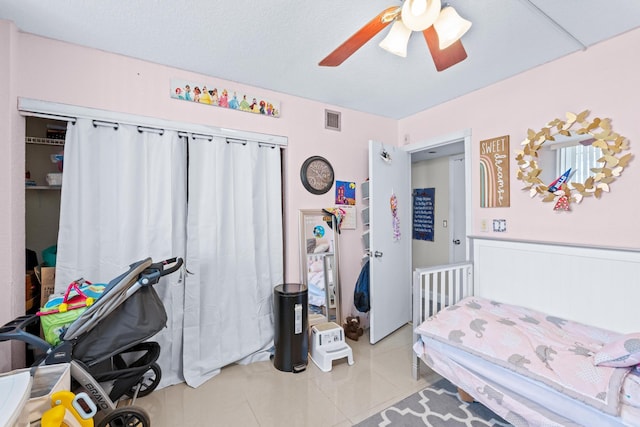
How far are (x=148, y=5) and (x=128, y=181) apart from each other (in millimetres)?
1120

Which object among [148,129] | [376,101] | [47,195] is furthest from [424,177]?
[47,195]

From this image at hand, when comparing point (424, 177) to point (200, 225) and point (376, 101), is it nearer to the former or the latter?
point (376, 101)

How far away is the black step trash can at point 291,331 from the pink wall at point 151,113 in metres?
0.40

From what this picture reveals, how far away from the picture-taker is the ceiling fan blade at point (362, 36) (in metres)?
1.18

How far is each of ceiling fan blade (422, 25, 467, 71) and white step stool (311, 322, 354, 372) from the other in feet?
7.13

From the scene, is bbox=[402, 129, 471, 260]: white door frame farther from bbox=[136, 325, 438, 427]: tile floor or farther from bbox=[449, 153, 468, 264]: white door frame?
bbox=[136, 325, 438, 427]: tile floor

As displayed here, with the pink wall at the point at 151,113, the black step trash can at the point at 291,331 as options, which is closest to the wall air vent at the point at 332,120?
the pink wall at the point at 151,113

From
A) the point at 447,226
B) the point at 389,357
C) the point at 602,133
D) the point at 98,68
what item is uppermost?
the point at 98,68

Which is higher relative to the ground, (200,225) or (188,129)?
(188,129)

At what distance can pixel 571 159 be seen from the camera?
6.50 ft

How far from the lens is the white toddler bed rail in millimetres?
2195

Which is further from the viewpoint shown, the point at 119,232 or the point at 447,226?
the point at 447,226

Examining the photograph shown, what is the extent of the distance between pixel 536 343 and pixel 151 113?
302cm

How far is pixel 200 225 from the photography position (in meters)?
2.22
